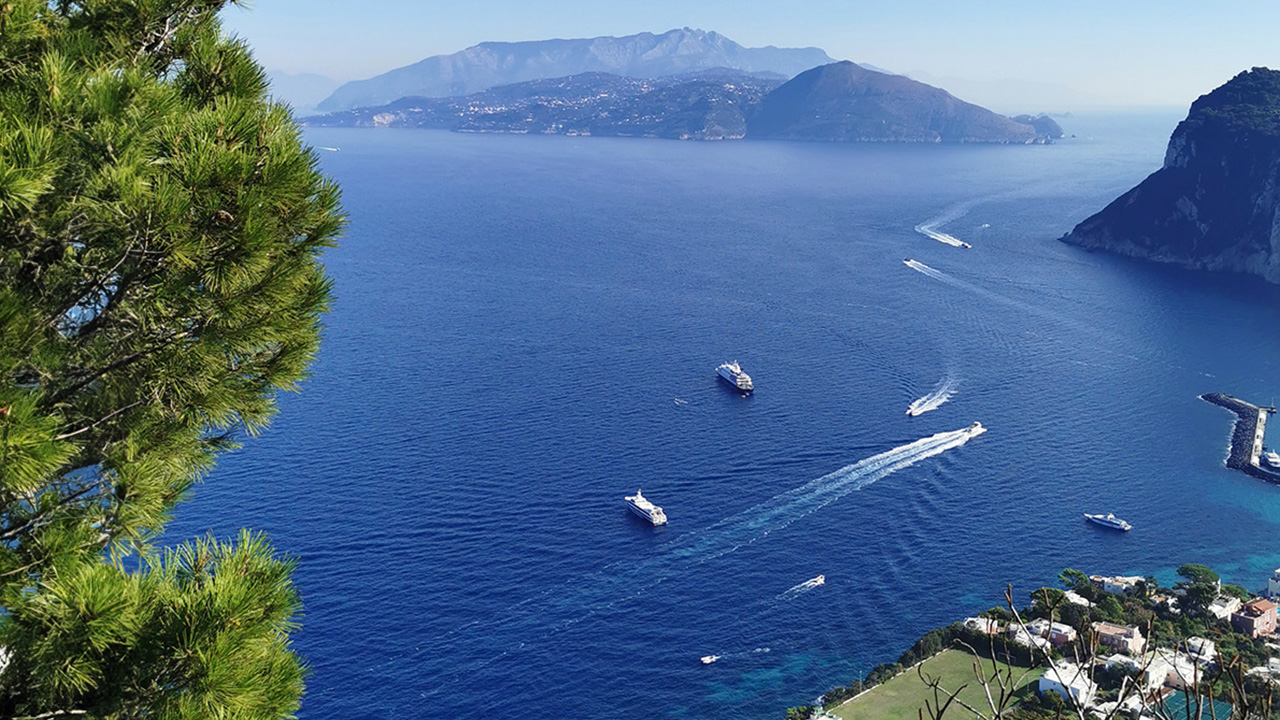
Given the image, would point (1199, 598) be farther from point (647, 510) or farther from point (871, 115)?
point (871, 115)

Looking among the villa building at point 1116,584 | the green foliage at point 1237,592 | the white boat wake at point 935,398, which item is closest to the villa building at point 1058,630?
the villa building at point 1116,584

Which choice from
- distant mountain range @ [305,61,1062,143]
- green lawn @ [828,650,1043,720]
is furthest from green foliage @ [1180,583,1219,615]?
distant mountain range @ [305,61,1062,143]

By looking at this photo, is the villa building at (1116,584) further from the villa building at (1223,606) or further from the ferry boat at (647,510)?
the ferry boat at (647,510)

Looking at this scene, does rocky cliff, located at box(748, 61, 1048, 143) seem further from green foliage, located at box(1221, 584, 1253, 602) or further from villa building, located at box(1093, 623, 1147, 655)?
villa building, located at box(1093, 623, 1147, 655)

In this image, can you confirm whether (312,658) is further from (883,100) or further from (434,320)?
(883,100)

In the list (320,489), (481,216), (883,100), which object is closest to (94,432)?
(320,489)
